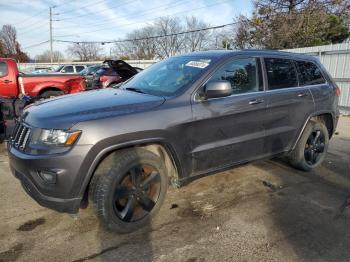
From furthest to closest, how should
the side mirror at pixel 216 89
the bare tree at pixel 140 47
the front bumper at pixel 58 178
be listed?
the bare tree at pixel 140 47 < the side mirror at pixel 216 89 < the front bumper at pixel 58 178

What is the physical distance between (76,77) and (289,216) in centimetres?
757

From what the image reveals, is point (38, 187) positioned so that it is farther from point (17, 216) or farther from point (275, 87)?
point (275, 87)

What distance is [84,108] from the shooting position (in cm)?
308

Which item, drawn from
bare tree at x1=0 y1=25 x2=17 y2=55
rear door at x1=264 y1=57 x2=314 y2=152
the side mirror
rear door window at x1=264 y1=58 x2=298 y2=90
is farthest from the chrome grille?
bare tree at x1=0 y1=25 x2=17 y2=55

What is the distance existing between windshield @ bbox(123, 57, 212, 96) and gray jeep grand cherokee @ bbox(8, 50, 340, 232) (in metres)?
0.02

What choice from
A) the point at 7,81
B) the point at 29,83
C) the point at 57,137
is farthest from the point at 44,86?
the point at 57,137

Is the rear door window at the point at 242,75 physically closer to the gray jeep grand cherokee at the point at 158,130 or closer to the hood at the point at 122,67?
the gray jeep grand cherokee at the point at 158,130

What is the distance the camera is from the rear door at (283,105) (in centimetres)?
422

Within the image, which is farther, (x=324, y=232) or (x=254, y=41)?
(x=254, y=41)

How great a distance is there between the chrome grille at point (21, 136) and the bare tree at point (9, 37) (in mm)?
72860

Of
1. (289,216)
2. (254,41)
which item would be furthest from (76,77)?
(254,41)

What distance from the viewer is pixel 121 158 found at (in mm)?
3080

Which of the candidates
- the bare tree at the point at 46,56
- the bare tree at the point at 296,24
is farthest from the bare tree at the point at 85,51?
the bare tree at the point at 296,24

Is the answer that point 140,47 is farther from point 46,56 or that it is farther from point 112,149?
point 112,149
